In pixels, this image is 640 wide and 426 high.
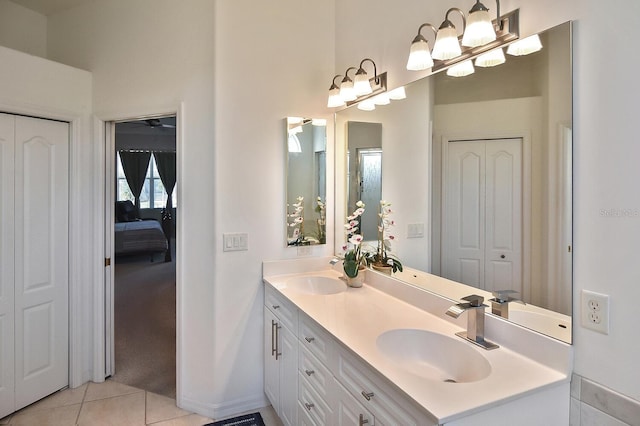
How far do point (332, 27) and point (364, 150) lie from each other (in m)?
0.96

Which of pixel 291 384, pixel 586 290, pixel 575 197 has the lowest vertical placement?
pixel 291 384

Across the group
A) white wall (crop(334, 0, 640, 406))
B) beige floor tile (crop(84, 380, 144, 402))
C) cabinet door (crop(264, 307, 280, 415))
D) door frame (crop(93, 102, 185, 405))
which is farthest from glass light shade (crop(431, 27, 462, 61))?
beige floor tile (crop(84, 380, 144, 402))

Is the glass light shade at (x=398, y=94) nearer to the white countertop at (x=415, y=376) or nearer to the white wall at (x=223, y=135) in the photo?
the white wall at (x=223, y=135)

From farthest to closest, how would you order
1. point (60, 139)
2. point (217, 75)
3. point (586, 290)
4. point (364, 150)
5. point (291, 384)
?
point (60, 139) < point (364, 150) < point (217, 75) < point (291, 384) < point (586, 290)

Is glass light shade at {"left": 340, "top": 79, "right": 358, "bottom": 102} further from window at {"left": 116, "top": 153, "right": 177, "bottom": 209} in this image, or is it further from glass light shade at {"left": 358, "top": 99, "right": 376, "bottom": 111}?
window at {"left": 116, "top": 153, "right": 177, "bottom": 209}

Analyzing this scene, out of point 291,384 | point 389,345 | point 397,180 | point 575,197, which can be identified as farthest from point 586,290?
point 291,384

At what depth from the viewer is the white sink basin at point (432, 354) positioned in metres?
1.32

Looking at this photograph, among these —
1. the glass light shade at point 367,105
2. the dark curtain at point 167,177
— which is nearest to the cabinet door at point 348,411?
the glass light shade at point 367,105

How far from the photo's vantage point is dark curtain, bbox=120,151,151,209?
7566mm

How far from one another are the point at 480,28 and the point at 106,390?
3170mm

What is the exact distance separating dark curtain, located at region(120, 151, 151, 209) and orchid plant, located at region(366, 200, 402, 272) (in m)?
6.88

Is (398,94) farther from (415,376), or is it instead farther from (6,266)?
(6,266)

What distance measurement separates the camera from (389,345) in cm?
147

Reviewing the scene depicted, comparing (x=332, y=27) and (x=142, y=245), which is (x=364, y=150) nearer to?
(x=332, y=27)
